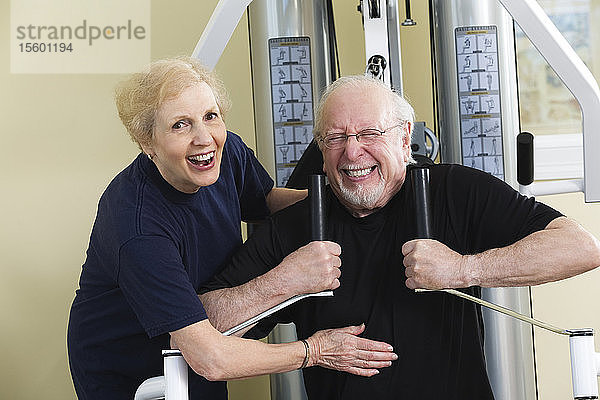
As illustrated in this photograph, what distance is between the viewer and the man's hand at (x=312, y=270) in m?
1.72

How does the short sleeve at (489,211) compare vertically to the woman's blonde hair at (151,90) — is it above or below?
below

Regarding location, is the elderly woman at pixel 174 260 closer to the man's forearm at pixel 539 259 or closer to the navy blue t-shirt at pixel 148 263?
the navy blue t-shirt at pixel 148 263

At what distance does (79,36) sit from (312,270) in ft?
5.70

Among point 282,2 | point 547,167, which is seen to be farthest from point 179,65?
point 547,167

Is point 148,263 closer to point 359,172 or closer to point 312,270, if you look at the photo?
point 312,270

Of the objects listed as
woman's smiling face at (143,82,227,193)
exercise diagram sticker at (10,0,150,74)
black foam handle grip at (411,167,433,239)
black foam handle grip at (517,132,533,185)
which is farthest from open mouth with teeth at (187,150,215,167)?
exercise diagram sticker at (10,0,150,74)

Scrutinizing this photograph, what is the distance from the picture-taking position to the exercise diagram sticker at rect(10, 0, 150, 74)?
3027 mm

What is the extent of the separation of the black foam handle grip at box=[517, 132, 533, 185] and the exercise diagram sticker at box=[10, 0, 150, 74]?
1593 mm

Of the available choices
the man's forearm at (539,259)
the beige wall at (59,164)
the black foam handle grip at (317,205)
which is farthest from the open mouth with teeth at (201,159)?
the beige wall at (59,164)

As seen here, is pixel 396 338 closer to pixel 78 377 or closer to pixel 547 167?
pixel 78 377

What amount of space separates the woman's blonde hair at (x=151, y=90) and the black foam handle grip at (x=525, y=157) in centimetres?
74

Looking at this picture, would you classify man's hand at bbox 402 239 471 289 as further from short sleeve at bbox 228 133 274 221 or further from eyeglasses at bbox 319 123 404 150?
short sleeve at bbox 228 133 274 221

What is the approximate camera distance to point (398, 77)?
7.27ft

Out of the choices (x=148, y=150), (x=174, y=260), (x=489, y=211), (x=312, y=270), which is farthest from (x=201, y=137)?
(x=489, y=211)
